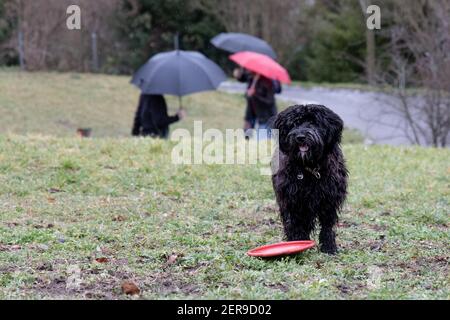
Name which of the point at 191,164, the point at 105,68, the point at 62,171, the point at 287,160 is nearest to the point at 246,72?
the point at 191,164

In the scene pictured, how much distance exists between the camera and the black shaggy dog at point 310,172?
20.1ft

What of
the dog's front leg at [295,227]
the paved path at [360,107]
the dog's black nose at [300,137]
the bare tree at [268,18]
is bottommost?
the paved path at [360,107]

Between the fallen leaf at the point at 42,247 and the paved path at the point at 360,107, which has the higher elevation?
the fallen leaf at the point at 42,247

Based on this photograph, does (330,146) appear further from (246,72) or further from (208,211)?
(246,72)

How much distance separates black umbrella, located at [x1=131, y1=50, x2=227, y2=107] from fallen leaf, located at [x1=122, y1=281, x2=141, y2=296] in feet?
27.3

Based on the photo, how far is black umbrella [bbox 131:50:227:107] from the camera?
13.5 metres

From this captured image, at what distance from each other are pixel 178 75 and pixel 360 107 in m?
14.6

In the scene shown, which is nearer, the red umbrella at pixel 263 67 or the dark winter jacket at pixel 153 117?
the dark winter jacket at pixel 153 117

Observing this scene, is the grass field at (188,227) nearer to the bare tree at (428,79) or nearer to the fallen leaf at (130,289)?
the fallen leaf at (130,289)

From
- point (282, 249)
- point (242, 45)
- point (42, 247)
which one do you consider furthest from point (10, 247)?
point (242, 45)

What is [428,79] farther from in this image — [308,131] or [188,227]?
[308,131]

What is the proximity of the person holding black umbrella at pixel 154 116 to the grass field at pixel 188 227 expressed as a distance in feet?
7.63

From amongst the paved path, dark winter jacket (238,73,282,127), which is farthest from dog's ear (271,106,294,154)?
the paved path

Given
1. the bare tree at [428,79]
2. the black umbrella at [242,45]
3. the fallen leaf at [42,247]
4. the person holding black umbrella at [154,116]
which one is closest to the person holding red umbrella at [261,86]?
the person holding black umbrella at [154,116]
